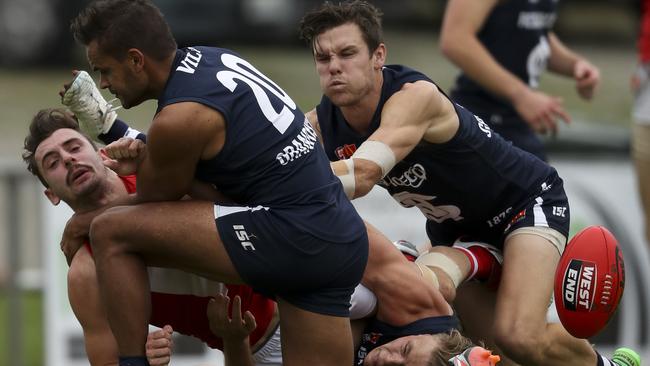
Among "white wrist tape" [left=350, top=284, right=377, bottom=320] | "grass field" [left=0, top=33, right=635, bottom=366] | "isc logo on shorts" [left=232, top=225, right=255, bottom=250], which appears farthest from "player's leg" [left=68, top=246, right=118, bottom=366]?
"grass field" [left=0, top=33, right=635, bottom=366]

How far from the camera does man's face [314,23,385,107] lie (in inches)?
231

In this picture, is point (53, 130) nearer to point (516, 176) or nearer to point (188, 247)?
point (188, 247)

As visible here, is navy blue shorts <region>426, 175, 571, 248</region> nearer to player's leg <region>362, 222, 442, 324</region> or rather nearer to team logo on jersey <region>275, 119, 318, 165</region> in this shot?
player's leg <region>362, 222, 442, 324</region>

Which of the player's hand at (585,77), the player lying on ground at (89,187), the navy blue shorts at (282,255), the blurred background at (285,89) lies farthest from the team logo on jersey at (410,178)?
the blurred background at (285,89)

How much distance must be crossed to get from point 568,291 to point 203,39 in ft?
33.7

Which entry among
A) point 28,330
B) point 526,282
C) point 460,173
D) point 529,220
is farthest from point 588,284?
point 28,330

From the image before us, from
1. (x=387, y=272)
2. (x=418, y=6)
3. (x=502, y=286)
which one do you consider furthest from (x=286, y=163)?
(x=418, y=6)

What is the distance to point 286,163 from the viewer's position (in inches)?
209

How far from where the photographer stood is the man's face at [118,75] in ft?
17.0

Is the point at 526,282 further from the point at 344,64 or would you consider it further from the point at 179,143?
the point at 179,143

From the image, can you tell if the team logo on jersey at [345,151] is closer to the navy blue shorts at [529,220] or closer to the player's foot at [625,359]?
the navy blue shorts at [529,220]

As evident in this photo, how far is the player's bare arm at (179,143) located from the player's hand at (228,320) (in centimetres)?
72

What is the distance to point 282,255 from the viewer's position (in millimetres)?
5316

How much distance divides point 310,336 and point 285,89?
10.6 metres
